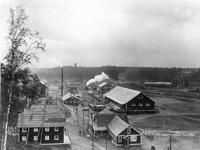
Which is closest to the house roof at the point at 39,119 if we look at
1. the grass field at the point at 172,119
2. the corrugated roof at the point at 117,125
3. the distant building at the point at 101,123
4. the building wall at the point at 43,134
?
the building wall at the point at 43,134

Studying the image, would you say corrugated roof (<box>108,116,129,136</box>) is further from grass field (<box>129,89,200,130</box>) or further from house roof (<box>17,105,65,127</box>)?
house roof (<box>17,105,65,127</box>)

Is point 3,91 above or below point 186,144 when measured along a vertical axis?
above

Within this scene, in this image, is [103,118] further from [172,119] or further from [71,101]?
[71,101]

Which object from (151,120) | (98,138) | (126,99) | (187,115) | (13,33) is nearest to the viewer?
(13,33)

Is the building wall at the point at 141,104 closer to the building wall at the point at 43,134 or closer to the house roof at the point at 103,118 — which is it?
the house roof at the point at 103,118

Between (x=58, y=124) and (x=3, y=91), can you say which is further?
(x=58, y=124)

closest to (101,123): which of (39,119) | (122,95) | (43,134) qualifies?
(43,134)

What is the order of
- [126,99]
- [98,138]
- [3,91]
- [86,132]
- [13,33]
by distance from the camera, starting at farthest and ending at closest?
1. [126,99]
2. [86,132]
3. [98,138]
4. [3,91]
5. [13,33]

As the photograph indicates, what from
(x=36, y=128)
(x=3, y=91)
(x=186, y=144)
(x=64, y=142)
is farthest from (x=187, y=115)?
(x=3, y=91)

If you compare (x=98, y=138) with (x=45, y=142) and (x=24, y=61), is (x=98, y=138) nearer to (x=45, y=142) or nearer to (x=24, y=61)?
(x=45, y=142)
